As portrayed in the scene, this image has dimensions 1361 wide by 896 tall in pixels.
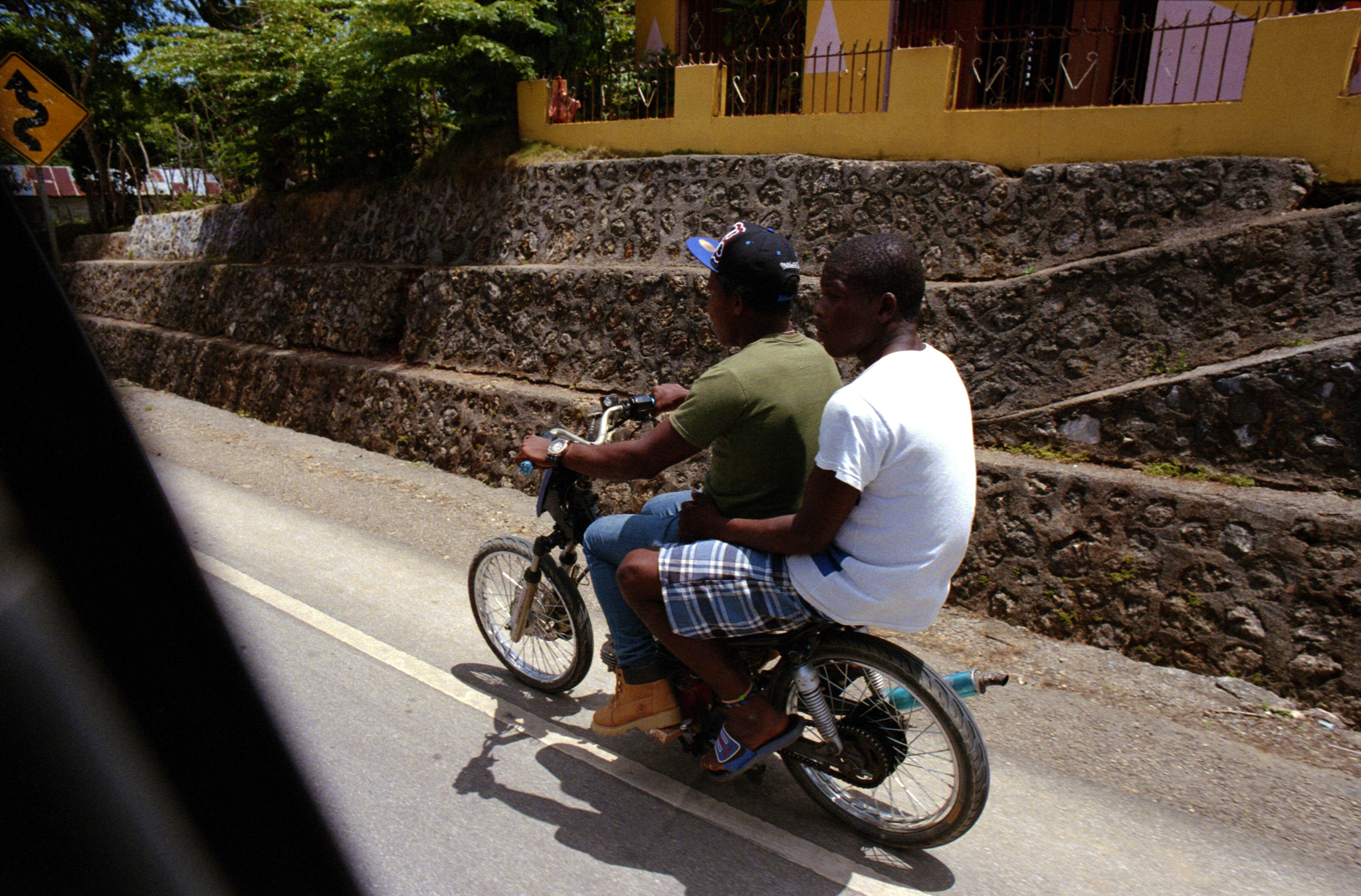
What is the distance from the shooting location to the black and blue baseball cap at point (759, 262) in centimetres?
273

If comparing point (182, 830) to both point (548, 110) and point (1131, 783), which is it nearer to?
point (1131, 783)

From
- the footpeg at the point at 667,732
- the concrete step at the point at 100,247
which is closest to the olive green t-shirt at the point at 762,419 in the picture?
the footpeg at the point at 667,732

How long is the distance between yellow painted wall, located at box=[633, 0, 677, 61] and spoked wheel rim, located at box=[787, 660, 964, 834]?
9.98 meters

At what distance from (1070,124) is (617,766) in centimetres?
528

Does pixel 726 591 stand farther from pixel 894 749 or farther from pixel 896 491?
pixel 894 749

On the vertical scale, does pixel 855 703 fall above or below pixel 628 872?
above

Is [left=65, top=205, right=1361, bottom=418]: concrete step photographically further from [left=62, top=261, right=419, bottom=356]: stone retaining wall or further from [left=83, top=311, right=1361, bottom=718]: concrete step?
[left=83, top=311, right=1361, bottom=718]: concrete step

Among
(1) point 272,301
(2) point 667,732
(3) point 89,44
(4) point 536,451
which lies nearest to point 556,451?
(4) point 536,451

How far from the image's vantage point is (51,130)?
9039mm

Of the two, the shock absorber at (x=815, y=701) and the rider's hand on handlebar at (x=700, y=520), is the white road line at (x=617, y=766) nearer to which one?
the shock absorber at (x=815, y=701)

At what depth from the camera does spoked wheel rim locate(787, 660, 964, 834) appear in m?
2.67

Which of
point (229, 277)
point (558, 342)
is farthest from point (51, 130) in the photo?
point (558, 342)

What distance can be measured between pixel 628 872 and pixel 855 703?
0.91 metres

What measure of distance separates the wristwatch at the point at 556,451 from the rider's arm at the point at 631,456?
19 mm
